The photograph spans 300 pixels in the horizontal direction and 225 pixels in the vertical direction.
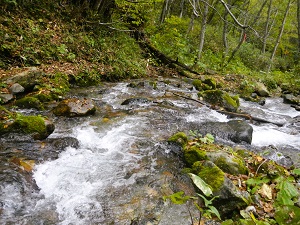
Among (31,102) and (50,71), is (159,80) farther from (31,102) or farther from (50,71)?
(31,102)

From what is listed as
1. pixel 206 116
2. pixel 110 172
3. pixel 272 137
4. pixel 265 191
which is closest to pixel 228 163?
pixel 265 191

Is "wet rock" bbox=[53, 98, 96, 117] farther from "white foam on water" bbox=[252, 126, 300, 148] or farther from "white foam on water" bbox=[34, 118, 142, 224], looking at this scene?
"white foam on water" bbox=[252, 126, 300, 148]

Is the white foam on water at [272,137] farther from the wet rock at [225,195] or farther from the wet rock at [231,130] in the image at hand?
the wet rock at [225,195]

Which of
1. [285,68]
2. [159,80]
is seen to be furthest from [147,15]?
[285,68]

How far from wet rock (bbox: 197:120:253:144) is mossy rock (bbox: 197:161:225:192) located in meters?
2.47

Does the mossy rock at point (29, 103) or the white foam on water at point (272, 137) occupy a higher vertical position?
the white foam on water at point (272, 137)

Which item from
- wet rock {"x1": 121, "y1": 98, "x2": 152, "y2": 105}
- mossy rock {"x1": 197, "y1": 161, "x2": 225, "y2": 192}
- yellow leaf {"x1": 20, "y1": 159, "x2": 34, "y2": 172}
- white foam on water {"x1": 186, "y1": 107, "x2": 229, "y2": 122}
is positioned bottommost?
wet rock {"x1": 121, "y1": 98, "x2": 152, "y2": 105}

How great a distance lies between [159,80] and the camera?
39.5 feet

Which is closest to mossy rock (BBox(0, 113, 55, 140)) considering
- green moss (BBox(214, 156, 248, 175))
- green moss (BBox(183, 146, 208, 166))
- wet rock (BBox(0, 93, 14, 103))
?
wet rock (BBox(0, 93, 14, 103))

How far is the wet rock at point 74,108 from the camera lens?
6286 mm

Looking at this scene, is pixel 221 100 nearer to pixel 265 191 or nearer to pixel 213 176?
pixel 265 191

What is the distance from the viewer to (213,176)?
11.7ft

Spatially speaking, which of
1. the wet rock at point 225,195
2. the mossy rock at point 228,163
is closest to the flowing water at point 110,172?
the wet rock at point 225,195

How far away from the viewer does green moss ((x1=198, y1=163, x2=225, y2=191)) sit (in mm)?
3436
